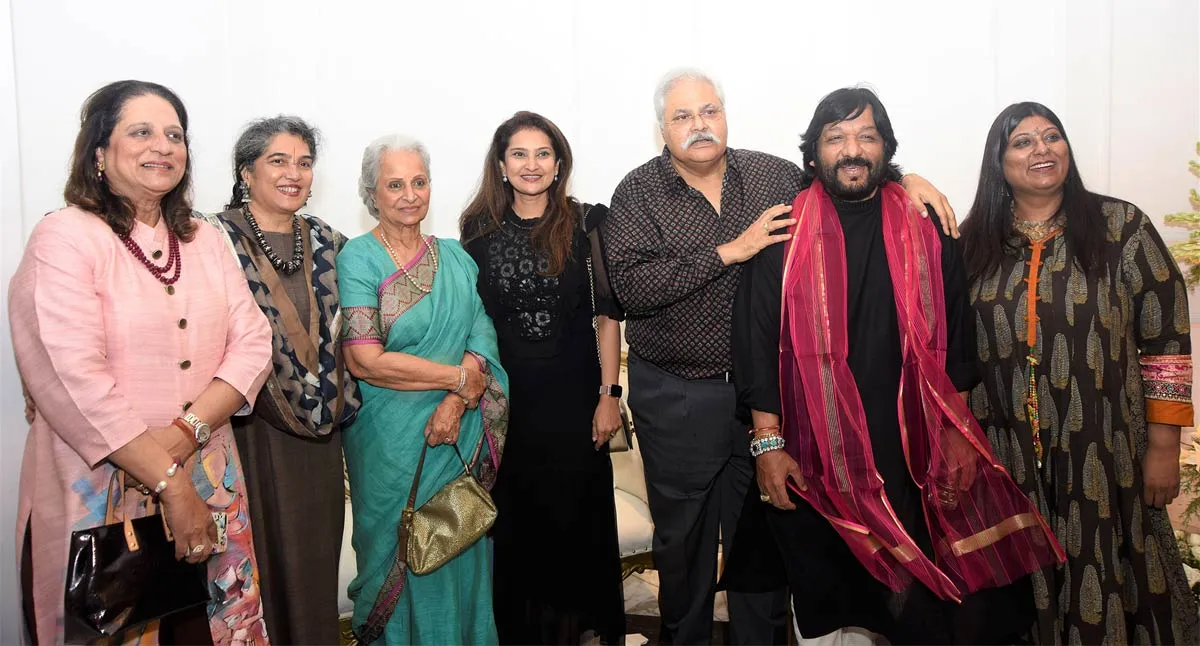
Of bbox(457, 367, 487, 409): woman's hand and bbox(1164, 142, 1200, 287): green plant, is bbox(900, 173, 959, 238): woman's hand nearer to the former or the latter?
bbox(1164, 142, 1200, 287): green plant

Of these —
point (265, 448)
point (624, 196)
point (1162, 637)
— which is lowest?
point (1162, 637)

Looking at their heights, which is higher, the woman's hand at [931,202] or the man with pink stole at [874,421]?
the woman's hand at [931,202]

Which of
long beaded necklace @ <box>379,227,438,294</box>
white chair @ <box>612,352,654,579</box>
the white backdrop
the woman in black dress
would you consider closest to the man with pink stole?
the woman in black dress

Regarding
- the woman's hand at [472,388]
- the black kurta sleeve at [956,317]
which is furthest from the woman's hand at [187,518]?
the black kurta sleeve at [956,317]

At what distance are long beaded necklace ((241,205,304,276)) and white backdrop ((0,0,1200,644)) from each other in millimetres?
958

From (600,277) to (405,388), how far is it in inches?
27.5

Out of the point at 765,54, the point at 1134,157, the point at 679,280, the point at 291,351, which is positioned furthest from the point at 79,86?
the point at 1134,157

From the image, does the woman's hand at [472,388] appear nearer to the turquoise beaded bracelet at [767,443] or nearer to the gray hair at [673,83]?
the turquoise beaded bracelet at [767,443]

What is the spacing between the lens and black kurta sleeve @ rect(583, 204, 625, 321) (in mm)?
2623

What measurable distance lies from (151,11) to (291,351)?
156 centimetres

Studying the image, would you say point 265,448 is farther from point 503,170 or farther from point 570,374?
point 503,170

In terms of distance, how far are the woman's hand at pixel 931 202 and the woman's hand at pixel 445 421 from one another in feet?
4.75

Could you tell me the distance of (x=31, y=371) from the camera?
1.89 m

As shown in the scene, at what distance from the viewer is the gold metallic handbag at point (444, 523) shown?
7.85ft
